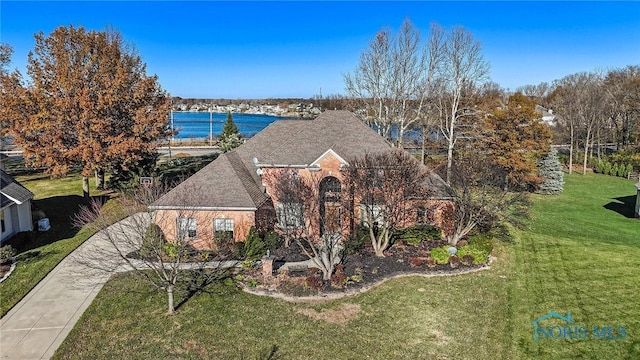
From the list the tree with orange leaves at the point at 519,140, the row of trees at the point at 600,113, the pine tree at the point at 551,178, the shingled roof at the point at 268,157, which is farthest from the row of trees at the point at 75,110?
the row of trees at the point at 600,113

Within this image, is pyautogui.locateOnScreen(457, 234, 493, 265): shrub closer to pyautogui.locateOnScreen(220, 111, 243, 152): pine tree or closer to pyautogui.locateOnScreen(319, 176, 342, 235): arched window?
pyautogui.locateOnScreen(319, 176, 342, 235): arched window

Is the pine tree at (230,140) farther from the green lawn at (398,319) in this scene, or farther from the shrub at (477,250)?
the shrub at (477,250)

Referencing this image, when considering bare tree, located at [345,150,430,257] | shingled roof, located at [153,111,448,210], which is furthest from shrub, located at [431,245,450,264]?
shingled roof, located at [153,111,448,210]

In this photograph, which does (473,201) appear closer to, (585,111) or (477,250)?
(477,250)

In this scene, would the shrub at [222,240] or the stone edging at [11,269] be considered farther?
the shrub at [222,240]

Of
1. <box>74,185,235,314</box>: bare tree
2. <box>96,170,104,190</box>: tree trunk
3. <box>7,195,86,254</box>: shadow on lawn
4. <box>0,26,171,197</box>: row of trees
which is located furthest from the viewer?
<box>96,170,104,190</box>: tree trunk
